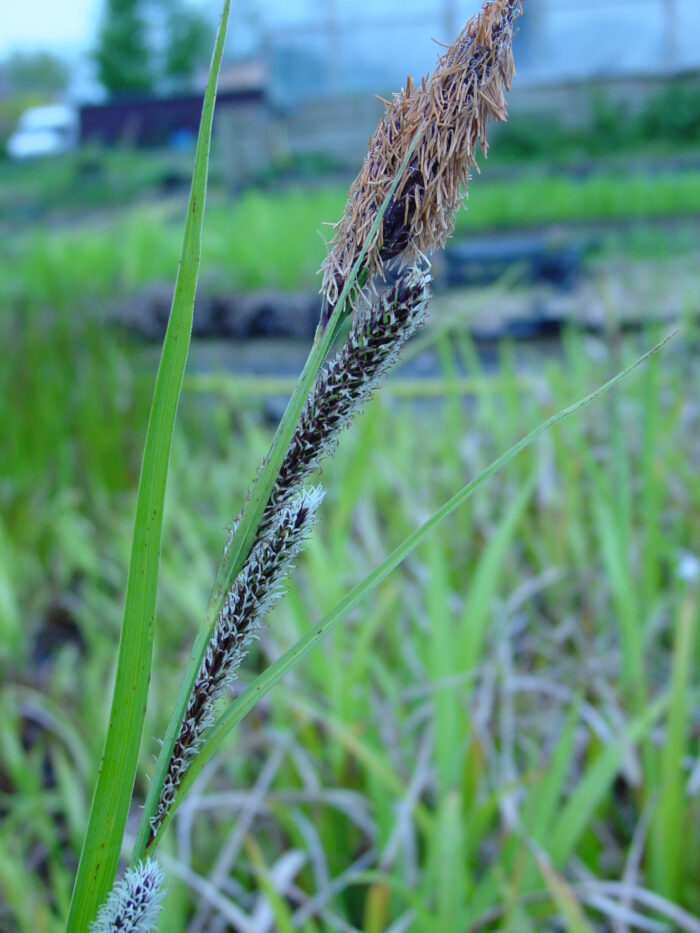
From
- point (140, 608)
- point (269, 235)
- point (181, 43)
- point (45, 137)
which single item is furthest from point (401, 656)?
point (181, 43)

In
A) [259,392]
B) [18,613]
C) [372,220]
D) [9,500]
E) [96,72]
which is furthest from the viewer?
[96,72]

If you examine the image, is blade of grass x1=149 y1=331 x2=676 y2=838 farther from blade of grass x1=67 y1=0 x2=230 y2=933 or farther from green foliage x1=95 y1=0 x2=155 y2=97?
green foliage x1=95 y1=0 x2=155 y2=97

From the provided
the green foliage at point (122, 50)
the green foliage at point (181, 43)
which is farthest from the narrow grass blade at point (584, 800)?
the green foliage at point (181, 43)

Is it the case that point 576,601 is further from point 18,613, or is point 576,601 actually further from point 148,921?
point 148,921

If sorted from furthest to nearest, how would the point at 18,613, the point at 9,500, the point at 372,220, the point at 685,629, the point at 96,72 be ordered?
the point at 96,72 < the point at 9,500 < the point at 18,613 < the point at 685,629 < the point at 372,220

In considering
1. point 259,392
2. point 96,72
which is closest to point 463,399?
point 259,392

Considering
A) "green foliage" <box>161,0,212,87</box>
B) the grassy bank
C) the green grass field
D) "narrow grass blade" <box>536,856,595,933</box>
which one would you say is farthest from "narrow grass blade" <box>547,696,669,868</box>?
"green foliage" <box>161,0,212,87</box>
